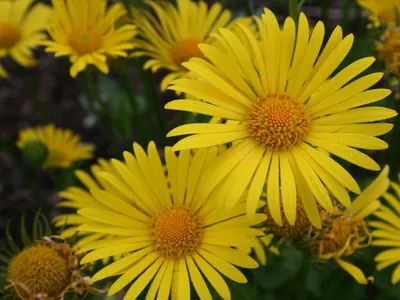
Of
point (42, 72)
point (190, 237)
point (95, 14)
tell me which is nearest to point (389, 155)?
point (190, 237)

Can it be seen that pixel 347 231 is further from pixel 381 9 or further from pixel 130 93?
pixel 130 93

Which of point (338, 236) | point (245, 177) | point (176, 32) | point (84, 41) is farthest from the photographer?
point (176, 32)

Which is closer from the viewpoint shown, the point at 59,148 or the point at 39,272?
the point at 39,272

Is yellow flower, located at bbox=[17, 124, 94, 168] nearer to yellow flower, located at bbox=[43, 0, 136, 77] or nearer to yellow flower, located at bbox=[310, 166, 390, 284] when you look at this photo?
yellow flower, located at bbox=[43, 0, 136, 77]

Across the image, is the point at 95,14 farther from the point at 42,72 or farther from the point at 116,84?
the point at 42,72

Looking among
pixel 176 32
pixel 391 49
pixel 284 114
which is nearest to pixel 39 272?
pixel 284 114

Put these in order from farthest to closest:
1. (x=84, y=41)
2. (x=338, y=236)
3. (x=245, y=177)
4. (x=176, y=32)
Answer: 1. (x=176, y=32)
2. (x=84, y=41)
3. (x=338, y=236)
4. (x=245, y=177)

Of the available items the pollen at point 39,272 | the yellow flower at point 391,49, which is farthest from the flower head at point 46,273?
the yellow flower at point 391,49
